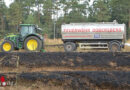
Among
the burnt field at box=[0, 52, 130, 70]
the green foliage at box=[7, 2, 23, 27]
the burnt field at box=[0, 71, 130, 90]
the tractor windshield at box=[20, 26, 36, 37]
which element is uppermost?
the green foliage at box=[7, 2, 23, 27]

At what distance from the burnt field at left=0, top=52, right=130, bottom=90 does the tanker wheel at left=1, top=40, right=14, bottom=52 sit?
18.7ft

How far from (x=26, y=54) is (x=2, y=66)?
1.05m

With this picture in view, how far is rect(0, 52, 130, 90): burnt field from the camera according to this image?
18.0ft

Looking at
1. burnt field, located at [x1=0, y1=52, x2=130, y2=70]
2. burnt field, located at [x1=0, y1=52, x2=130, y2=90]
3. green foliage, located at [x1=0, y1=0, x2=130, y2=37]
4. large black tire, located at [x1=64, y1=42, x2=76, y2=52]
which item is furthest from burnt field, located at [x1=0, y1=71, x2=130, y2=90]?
green foliage, located at [x1=0, y1=0, x2=130, y2=37]

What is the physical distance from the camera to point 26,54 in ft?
25.7

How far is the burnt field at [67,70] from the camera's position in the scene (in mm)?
5473

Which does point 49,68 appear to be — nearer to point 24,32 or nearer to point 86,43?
point 24,32

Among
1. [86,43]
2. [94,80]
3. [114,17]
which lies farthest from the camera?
[114,17]

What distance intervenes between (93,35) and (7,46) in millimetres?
7136

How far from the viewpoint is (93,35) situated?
16.3 metres

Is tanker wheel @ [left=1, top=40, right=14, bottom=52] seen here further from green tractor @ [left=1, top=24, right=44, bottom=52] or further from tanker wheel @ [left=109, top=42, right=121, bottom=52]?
tanker wheel @ [left=109, top=42, right=121, bottom=52]

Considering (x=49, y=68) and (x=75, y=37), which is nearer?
(x=49, y=68)

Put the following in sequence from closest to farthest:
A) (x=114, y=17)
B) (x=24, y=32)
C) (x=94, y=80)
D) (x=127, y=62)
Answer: (x=94, y=80) < (x=127, y=62) < (x=24, y=32) < (x=114, y=17)

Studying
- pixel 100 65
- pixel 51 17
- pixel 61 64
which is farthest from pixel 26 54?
pixel 51 17
